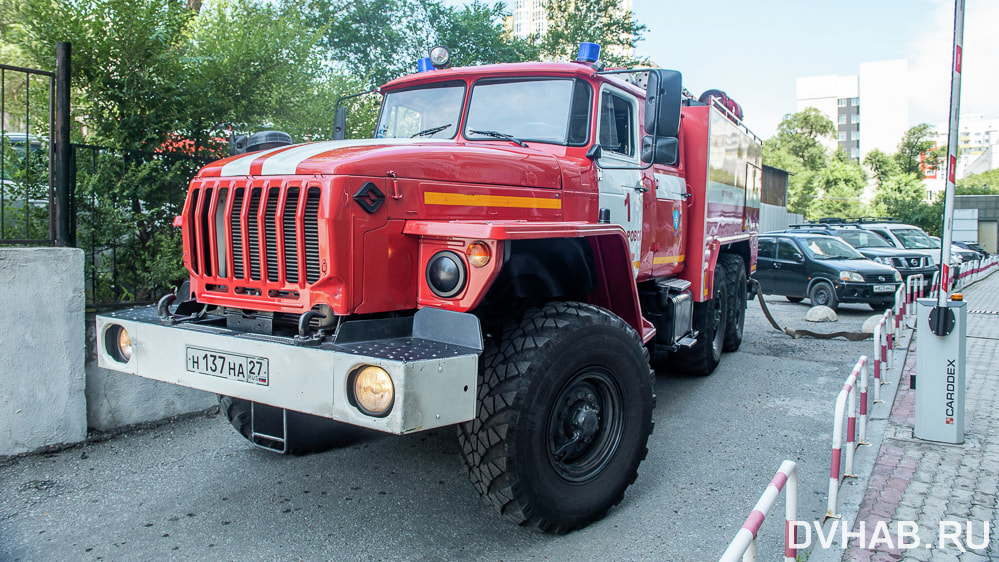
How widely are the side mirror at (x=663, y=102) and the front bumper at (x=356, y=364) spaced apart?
77.6 inches

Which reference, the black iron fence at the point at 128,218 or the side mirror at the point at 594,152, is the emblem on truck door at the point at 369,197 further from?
the black iron fence at the point at 128,218

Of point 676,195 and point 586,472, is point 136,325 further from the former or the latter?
point 676,195

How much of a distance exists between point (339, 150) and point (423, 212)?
1.79 ft

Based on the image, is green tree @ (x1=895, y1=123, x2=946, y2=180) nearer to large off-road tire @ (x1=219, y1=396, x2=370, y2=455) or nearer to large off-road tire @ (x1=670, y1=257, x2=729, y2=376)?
large off-road tire @ (x1=670, y1=257, x2=729, y2=376)

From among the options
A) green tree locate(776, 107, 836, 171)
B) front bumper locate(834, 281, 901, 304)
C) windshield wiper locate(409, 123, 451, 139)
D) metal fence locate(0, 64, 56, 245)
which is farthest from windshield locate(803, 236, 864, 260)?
green tree locate(776, 107, 836, 171)

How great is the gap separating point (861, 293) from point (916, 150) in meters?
53.0

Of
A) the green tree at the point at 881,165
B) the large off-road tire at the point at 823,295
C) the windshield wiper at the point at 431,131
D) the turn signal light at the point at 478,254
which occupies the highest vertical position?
the green tree at the point at 881,165

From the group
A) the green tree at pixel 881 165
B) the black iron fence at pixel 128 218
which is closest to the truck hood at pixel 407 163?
Result: the black iron fence at pixel 128 218

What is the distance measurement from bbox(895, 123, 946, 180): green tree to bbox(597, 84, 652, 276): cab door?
197 feet

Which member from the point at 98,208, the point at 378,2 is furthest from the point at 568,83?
the point at 378,2

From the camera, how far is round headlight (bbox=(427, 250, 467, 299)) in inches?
127

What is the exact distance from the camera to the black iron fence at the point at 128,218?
5.36 meters

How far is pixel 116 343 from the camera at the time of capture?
151 inches
